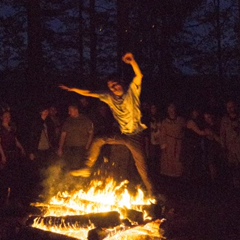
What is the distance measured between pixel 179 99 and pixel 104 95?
49.9 ft

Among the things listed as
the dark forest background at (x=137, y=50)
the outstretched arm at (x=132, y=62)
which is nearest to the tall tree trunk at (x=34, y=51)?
the dark forest background at (x=137, y=50)

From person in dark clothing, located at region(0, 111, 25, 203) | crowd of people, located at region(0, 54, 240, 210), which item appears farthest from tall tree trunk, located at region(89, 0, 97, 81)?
person in dark clothing, located at region(0, 111, 25, 203)

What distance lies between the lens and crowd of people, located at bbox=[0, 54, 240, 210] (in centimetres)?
1116

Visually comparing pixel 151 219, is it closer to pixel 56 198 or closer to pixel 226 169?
pixel 56 198

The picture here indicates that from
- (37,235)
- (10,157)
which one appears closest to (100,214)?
(37,235)

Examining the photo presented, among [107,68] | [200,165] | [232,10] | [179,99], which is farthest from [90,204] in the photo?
[107,68]

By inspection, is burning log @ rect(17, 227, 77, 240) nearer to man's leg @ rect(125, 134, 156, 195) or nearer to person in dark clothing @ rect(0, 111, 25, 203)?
man's leg @ rect(125, 134, 156, 195)

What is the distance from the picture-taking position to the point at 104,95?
9.41 metres

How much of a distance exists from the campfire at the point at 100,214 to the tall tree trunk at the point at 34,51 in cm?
931

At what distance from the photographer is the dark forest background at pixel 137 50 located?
22.1 m

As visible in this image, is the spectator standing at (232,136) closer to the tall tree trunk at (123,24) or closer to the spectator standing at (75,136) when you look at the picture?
the spectator standing at (75,136)

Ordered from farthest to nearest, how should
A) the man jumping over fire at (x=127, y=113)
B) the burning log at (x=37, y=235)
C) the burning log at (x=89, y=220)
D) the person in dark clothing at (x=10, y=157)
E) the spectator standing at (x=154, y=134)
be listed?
the spectator standing at (x=154, y=134) < the person in dark clothing at (x=10, y=157) < the man jumping over fire at (x=127, y=113) < the burning log at (x=89, y=220) < the burning log at (x=37, y=235)

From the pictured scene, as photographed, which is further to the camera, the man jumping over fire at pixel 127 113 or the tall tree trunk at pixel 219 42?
the tall tree trunk at pixel 219 42

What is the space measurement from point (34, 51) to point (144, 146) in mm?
9331
